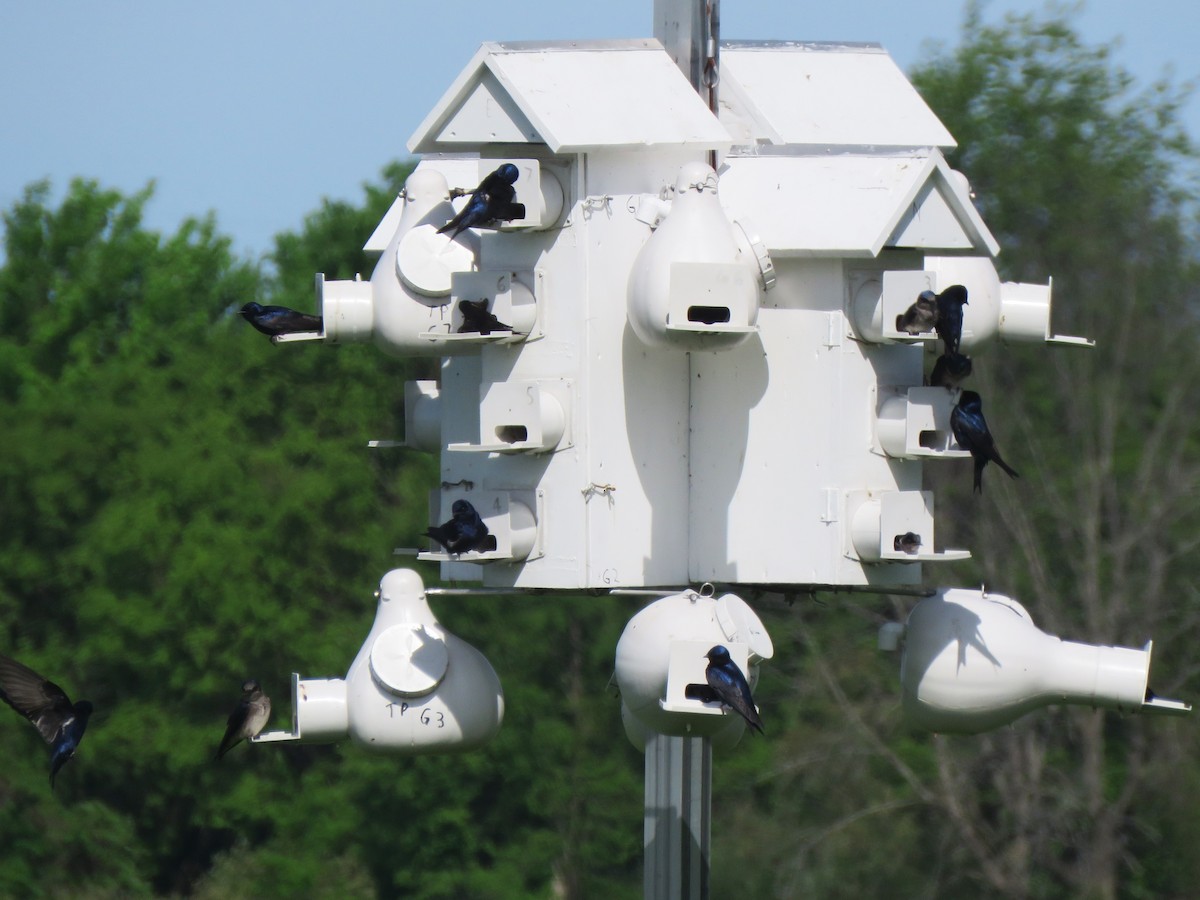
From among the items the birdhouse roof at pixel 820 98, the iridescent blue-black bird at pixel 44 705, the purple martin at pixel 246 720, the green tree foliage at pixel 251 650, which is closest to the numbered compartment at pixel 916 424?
the birdhouse roof at pixel 820 98

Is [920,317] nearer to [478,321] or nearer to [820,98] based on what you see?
[820,98]

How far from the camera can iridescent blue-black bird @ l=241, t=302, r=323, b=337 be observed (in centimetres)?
1066

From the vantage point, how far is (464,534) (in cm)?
991

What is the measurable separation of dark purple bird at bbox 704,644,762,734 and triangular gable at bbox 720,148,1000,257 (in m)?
1.72

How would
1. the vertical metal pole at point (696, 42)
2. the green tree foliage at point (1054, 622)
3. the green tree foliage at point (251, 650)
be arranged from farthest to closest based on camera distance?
the green tree foliage at point (251, 650)
the green tree foliage at point (1054, 622)
the vertical metal pole at point (696, 42)

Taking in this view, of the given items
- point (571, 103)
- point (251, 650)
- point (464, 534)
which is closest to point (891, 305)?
point (571, 103)

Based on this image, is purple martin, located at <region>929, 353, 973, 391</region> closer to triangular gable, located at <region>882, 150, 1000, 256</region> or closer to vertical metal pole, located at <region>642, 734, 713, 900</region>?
triangular gable, located at <region>882, 150, 1000, 256</region>

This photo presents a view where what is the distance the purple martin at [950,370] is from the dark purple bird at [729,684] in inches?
61.9

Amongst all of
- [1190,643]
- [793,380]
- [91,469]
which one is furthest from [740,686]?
[91,469]

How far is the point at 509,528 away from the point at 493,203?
126 centimetres

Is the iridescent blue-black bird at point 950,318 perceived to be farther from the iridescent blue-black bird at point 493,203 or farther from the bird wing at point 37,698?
the bird wing at point 37,698

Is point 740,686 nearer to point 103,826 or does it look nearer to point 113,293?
point 103,826

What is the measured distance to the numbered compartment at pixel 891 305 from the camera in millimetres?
9805

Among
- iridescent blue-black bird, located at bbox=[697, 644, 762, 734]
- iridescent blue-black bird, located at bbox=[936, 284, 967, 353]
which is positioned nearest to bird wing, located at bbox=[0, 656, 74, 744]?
iridescent blue-black bird, located at bbox=[697, 644, 762, 734]
